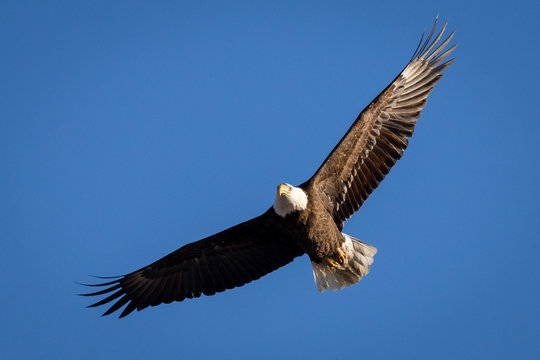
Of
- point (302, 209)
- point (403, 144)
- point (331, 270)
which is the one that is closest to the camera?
point (302, 209)

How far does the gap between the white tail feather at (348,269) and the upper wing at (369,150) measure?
1.32ft

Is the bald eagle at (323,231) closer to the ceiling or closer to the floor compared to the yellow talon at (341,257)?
closer to the ceiling

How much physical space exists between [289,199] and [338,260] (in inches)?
53.4

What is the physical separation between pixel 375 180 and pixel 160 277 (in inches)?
121

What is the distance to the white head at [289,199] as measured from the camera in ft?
25.1

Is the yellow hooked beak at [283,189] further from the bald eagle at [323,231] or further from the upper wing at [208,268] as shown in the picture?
the upper wing at [208,268]

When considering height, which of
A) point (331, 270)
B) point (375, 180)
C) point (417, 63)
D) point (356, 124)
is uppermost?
point (417, 63)

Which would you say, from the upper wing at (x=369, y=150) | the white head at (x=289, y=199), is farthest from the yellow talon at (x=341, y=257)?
the white head at (x=289, y=199)

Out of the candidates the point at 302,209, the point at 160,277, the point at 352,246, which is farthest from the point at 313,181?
the point at 160,277

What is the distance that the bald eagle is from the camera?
26.3 feet

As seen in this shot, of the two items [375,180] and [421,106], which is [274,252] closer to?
[375,180]

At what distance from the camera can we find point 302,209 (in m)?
7.68

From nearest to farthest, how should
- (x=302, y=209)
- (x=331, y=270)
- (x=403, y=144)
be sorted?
1. (x=302, y=209)
2. (x=403, y=144)
3. (x=331, y=270)

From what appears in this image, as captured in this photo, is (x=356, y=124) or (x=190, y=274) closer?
(x=356, y=124)
